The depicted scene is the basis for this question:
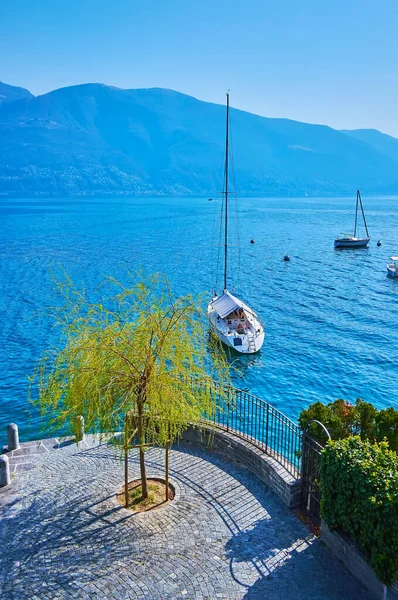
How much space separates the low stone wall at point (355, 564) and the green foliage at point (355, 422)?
199 cm

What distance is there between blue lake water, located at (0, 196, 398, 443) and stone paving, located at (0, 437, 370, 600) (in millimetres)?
10806

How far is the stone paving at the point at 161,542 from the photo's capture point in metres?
9.23

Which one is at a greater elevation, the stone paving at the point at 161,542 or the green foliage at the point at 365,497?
the green foliage at the point at 365,497

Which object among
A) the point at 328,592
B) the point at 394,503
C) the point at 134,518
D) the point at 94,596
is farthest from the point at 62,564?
the point at 394,503

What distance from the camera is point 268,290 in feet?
171

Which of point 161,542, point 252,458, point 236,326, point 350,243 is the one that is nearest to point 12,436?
point 161,542

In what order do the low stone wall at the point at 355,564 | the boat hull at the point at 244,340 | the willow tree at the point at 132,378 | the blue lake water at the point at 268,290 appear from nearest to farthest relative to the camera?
the low stone wall at the point at 355,564, the willow tree at the point at 132,378, the blue lake water at the point at 268,290, the boat hull at the point at 244,340

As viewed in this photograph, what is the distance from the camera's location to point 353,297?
48844mm

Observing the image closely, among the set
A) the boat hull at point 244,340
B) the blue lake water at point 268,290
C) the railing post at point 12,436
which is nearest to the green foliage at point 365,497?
the railing post at point 12,436

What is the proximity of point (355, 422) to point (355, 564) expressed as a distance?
320 centimetres

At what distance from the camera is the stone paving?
9.23m

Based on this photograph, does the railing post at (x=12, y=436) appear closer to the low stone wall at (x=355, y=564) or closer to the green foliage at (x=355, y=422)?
the green foliage at (x=355, y=422)

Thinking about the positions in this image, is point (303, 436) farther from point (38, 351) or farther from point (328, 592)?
point (38, 351)

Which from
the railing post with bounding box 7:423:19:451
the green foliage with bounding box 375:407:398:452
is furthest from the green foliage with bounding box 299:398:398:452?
the railing post with bounding box 7:423:19:451
